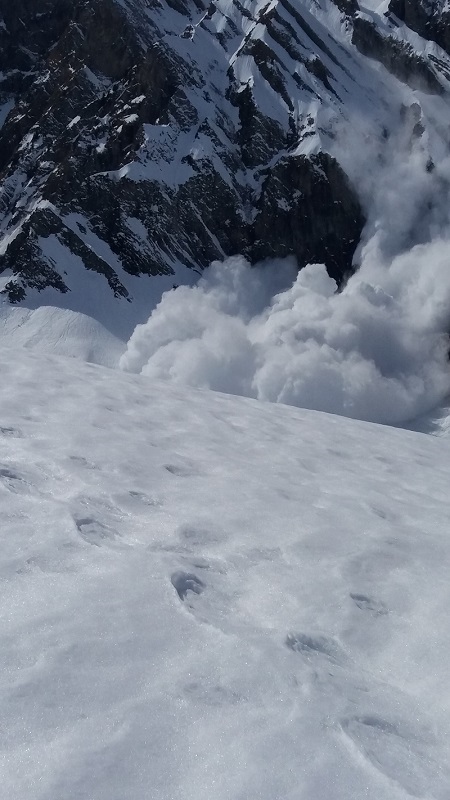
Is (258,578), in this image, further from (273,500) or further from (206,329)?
(206,329)

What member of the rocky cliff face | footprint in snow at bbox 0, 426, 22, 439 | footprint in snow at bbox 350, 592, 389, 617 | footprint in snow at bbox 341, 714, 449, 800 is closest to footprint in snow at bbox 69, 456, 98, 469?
footprint in snow at bbox 0, 426, 22, 439

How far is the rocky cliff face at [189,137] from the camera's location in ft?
214

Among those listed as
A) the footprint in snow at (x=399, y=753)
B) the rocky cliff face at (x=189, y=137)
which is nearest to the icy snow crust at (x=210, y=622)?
the footprint in snow at (x=399, y=753)

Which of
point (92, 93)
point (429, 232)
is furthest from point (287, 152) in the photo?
point (92, 93)

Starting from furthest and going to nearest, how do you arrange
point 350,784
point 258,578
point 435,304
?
point 435,304
point 258,578
point 350,784

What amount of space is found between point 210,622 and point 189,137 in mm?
70504

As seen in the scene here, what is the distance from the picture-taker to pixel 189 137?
69.6 m

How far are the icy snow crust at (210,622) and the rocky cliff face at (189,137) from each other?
189ft

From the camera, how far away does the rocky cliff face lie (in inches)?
2571

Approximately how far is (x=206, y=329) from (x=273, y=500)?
57.9 m

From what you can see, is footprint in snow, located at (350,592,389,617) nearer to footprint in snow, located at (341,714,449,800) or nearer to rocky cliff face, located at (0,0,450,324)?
footprint in snow, located at (341,714,449,800)

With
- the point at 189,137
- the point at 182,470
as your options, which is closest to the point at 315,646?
the point at 182,470

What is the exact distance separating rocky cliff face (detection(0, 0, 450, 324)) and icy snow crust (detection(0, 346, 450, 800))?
57.6m

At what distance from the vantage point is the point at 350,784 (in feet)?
8.89
